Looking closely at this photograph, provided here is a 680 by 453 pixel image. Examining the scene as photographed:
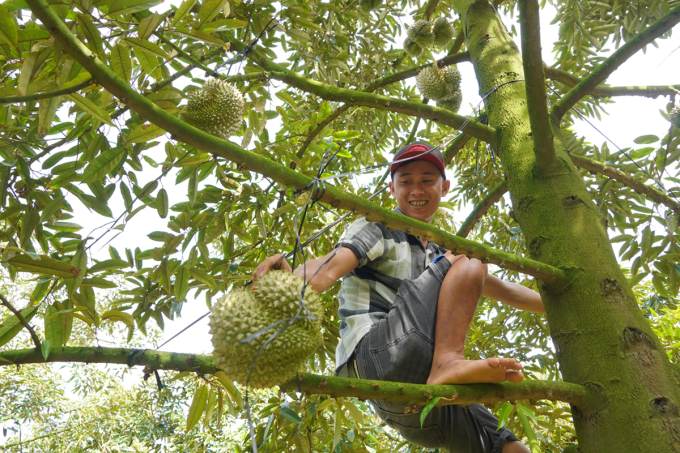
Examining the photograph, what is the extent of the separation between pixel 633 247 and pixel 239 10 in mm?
2058

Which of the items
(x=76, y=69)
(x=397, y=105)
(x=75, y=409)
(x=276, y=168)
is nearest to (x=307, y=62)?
(x=397, y=105)

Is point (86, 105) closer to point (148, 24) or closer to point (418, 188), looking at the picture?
point (148, 24)

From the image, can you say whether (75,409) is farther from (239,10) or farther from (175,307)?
(239,10)

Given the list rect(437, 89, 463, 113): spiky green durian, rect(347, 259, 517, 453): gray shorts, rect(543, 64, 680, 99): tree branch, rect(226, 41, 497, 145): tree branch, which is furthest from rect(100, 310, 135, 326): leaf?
rect(437, 89, 463, 113): spiky green durian

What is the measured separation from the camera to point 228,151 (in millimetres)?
945

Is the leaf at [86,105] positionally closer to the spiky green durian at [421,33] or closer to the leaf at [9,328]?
the leaf at [9,328]

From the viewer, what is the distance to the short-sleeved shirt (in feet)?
5.03

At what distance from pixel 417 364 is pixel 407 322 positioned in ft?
0.42

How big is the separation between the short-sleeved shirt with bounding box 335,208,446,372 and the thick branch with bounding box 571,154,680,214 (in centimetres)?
84

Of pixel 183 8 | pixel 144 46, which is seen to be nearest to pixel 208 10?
pixel 183 8

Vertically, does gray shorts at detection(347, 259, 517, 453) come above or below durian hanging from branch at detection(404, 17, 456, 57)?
below

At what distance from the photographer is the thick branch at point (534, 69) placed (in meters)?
1.33

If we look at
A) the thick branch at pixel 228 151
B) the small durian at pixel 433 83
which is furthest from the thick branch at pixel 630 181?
the thick branch at pixel 228 151

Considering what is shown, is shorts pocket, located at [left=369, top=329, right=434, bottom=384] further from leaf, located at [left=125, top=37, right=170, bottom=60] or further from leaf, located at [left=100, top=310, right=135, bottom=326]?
leaf, located at [left=125, top=37, right=170, bottom=60]
